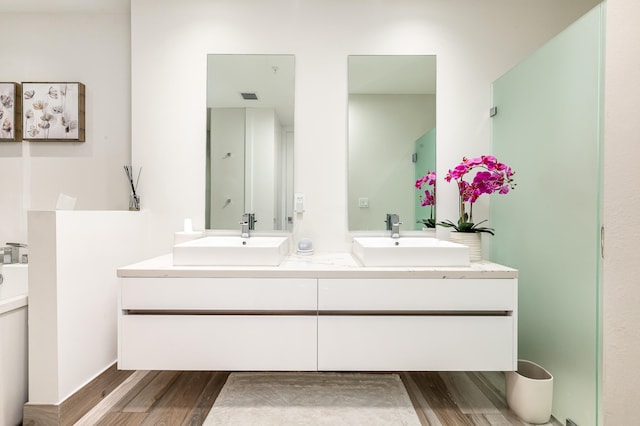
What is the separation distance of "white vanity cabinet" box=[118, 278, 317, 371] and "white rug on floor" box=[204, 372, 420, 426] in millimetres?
259

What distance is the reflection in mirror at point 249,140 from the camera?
90.0 inches

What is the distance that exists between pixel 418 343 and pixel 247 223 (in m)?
1.24

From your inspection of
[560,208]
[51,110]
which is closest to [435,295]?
[560,208]

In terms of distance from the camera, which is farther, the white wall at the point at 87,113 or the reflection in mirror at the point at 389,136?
the white wall at the point at 87,113

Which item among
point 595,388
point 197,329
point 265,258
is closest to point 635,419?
point 595,388

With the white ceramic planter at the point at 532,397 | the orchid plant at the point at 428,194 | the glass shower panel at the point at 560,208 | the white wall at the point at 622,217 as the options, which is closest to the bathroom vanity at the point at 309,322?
the white ceramic planter at the point at 532,397

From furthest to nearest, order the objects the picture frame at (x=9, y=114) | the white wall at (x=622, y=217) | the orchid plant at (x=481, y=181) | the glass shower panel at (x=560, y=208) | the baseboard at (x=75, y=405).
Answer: the picture frame at (x=9, y=114), the orchid plant at (x=481, y=181), the baseboard at (x=75, y=405), the glass shower panel at (x=560, y=208), the white wall at (x=622, y=217)

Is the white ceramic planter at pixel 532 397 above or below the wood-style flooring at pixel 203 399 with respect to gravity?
above

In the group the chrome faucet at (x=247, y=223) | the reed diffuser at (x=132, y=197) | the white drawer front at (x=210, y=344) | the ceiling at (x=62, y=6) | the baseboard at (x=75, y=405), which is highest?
the ceiling at (x=62, y=6)

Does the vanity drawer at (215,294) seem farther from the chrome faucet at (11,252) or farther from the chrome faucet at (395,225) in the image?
the chrome faucet at (11,252)

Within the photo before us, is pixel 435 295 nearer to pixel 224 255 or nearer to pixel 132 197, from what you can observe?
pixel 224 255

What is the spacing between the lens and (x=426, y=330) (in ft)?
5.46

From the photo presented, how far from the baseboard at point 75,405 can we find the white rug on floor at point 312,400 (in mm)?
626

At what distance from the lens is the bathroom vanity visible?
1659mm
